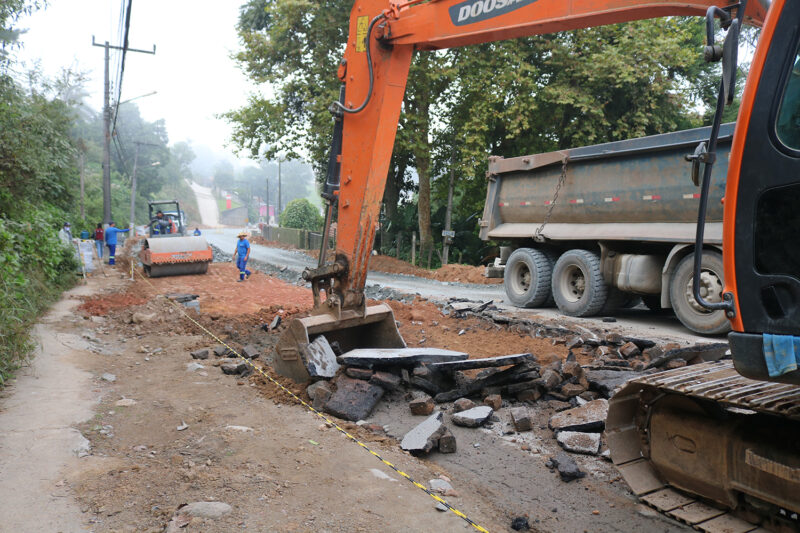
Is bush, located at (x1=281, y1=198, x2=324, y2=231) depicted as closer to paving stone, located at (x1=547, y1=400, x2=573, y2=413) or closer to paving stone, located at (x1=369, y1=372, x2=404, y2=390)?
paving stone, located at (x1=369, y1=372, x2=404, y2=390)

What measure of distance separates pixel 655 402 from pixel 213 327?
22.3 feet

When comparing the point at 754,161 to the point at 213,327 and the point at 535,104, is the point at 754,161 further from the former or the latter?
the point at 535,104

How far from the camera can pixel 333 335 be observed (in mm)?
6184

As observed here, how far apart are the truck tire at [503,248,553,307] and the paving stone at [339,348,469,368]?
5.07 m

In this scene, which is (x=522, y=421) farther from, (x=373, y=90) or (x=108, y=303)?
(x=108, y=303)

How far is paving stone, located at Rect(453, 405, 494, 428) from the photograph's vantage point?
4609mm

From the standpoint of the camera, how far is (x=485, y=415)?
4.66 m

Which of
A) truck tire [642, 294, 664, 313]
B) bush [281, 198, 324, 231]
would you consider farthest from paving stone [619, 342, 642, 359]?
bush [281, 198, 324, 231]

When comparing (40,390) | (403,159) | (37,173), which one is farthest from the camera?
(403,159)

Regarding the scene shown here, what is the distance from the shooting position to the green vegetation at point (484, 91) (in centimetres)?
1727

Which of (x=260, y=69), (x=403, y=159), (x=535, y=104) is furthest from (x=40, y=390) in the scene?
(x=403, y=159)

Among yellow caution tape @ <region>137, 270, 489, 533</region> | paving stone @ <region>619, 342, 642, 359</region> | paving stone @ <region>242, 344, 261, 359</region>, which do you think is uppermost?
paving stone @ <region>619, 342, 642, 359</region>

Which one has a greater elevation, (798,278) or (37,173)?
(37,173)

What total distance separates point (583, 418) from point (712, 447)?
4.93 feet
